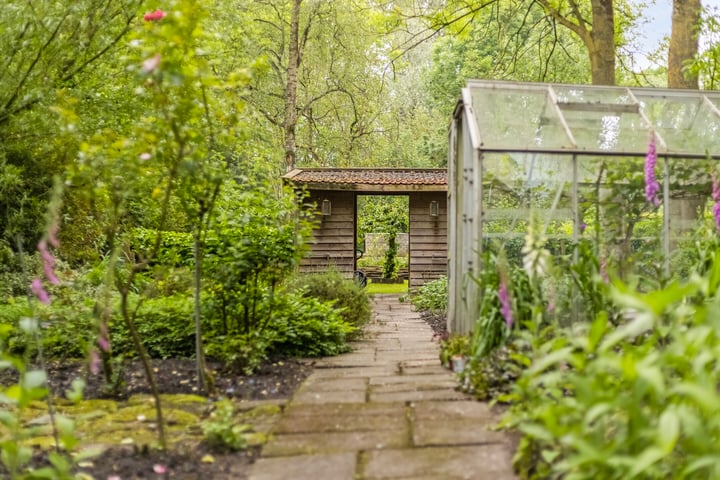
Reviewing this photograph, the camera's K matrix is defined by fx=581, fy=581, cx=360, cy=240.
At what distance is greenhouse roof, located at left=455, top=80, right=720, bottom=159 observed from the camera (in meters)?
5.13

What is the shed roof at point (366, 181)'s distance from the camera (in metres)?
11.6

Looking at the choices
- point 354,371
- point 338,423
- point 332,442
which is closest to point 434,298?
point 354,371

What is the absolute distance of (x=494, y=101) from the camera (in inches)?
220

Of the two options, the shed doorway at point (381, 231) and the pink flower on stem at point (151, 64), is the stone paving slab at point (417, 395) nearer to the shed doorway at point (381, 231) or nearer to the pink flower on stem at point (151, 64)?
the pink flower on stem at point (151, 64)

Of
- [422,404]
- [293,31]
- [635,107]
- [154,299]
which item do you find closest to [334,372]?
[422,404]

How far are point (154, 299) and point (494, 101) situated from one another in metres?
4.19

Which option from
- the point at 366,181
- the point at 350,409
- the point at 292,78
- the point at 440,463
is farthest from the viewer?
the point at 292,78

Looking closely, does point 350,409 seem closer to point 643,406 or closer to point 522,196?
point 643,406

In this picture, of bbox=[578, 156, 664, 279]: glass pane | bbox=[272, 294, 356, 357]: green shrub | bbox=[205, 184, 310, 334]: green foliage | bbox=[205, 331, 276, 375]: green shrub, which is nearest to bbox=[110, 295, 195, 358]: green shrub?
bbox=[205, 184, 310, 334]: green foliage

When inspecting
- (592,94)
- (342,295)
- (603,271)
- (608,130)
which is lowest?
(342,295)

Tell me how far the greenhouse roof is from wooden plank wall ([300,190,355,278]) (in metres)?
6.46

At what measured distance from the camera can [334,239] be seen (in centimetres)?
1222

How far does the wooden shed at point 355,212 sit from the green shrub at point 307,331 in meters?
5.71

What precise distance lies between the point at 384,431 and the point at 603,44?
777cm
